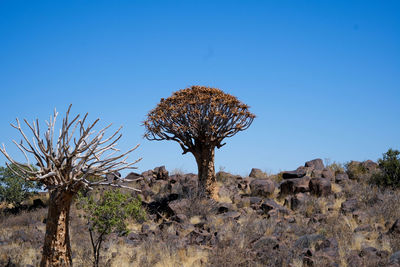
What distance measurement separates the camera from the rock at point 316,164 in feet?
69.8

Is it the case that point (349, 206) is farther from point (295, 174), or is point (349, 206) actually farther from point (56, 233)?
point (56, 233)

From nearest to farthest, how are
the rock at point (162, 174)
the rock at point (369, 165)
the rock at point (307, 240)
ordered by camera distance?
the rock at point (307, 240)
the rock at point (369, 165)
the rock at point (162, 174)

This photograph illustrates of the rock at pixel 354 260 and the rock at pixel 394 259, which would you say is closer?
the rock at pixel 394 259

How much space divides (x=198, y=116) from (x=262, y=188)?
402 centimetres

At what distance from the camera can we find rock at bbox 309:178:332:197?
16.0 meters

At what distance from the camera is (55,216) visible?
8000mm

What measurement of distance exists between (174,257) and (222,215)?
4128 millimetres

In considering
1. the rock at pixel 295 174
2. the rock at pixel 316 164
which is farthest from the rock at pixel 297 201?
the rock at pixel 316 164

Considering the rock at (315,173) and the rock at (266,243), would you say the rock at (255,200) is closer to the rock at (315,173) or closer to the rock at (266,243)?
the rock at (315,173)

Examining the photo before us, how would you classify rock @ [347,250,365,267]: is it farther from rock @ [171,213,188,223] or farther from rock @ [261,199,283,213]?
rock @ [171,213,188,223]

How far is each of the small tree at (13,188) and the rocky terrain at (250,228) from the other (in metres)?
1.26

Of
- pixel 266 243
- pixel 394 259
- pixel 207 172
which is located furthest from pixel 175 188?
pixel 394 259

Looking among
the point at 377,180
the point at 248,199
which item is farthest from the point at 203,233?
the point at 377,180

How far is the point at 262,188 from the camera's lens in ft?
56.0
